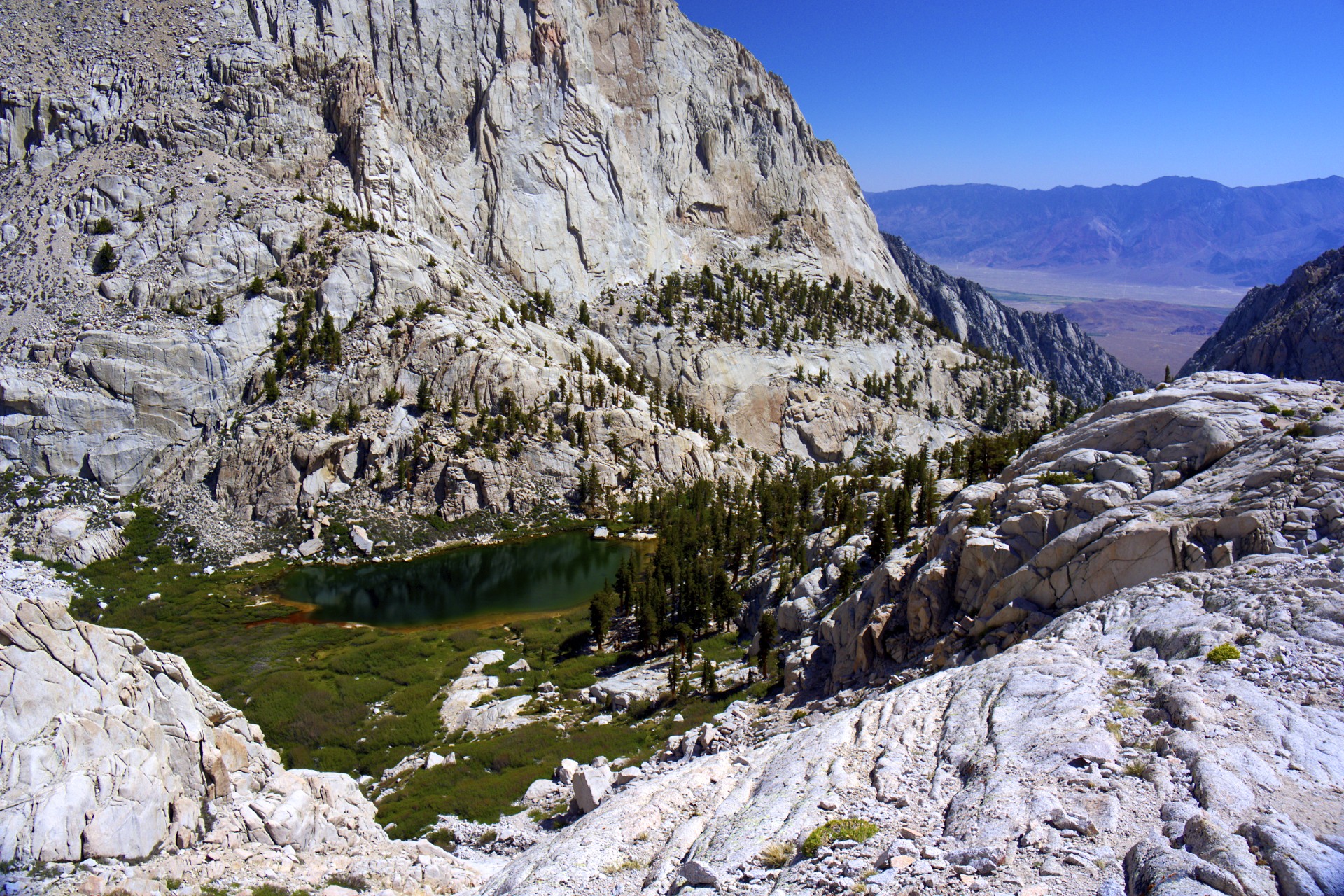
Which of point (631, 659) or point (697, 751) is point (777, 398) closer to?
point (631, 659)

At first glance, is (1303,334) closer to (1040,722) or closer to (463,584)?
(463,584)

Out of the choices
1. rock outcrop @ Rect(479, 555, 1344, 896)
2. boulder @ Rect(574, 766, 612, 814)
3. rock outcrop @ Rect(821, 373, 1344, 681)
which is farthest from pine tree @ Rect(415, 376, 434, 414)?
rock outcrop @ Rect(479, 555, 1344, 896)

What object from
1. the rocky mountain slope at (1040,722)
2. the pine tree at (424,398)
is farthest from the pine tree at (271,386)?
the rocky mountain slope at (1040,722)

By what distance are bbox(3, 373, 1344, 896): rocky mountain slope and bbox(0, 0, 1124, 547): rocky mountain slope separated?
60494mm

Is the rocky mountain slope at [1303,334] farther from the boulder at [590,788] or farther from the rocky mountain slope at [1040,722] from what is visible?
the boulder at [590,788]

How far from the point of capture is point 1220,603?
21359 mm

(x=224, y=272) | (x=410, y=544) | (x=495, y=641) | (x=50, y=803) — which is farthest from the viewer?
(x=224, y=272)

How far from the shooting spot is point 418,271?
9469 cm

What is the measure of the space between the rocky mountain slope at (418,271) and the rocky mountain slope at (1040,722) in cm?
6049

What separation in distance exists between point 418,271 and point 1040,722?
9122cm

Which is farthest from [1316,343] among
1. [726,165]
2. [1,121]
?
[1,121]

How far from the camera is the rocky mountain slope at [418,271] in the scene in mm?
78938

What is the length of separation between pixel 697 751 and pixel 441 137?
101820 mm

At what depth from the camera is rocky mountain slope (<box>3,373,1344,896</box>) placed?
13.4 m
